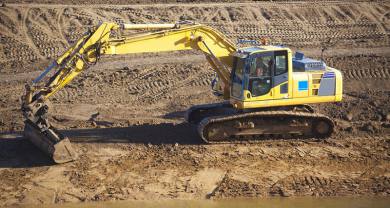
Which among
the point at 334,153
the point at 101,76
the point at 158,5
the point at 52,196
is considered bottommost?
the point at 52,196

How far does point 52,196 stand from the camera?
12898 mm

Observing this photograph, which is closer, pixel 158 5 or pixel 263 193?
pixel 263 193

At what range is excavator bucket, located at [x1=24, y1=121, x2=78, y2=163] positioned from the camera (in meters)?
13.9

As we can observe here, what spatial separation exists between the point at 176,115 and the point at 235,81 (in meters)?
2.82

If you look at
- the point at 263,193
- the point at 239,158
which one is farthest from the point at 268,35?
the point at 263,193

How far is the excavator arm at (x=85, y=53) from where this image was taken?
1392cm

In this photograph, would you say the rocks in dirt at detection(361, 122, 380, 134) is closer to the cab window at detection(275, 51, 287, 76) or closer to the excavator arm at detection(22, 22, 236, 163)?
the cab window at detection(275, 51, 287, 76)

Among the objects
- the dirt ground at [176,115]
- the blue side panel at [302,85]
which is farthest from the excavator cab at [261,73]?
the dirt ground at [176,115]

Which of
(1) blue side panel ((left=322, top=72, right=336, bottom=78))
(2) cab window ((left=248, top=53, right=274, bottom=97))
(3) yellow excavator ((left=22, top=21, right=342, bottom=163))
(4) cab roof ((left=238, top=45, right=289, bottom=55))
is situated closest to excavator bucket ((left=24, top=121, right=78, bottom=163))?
(3) yellow excavator ((left=22, top=21, right=342, bottom=163))

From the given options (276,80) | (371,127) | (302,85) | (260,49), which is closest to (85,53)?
(260,49)

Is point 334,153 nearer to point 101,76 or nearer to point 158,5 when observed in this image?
point 101,76

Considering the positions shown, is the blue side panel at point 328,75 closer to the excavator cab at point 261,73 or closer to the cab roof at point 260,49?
the excavator cab at point 261,73

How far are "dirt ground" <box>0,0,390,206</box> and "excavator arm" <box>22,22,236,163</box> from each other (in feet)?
1.55

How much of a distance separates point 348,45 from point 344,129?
795cm
